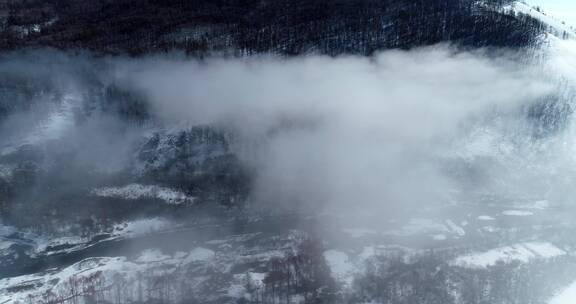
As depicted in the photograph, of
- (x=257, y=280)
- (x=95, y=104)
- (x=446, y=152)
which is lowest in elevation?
(x=257, y=280)

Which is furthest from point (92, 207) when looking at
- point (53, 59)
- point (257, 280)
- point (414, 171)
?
point (414, 171)

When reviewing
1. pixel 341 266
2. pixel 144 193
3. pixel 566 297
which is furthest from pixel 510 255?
pixel 144 193

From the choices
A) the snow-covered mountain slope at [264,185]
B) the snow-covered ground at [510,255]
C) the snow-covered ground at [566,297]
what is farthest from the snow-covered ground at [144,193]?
the snow-covered ground at [566,297]

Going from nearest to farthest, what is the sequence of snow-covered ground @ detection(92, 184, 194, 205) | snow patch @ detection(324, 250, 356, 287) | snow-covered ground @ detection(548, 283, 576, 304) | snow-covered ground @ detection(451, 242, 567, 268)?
snow-covered ground @ detection(548, 283, 576, 304) < snow patch @ detection(324, 250, 356, 287) < snow-covered ground @ detection(451, 242, 567, 268) < snow-covered ground @ detection(92, 184, 194, 205)

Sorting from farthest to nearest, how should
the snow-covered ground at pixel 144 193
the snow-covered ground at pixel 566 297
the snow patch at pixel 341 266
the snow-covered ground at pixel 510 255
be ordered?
1. the snow-covered ground at pixel 144 193
2. the snow-covered ground at pixel 510 255
3. the snow patch at pixel 341 266
4. the snow-covered ground at pixel 566 297

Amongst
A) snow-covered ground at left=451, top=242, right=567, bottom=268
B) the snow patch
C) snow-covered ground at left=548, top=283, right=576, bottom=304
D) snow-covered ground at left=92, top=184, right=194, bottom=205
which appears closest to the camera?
snow-covered ground at left=548, top=283, right=576, bottom=304

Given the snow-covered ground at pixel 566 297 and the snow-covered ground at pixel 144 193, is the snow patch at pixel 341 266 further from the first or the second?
the snow-covered ground at pixel 566 297

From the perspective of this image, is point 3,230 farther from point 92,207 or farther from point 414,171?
point 414,171

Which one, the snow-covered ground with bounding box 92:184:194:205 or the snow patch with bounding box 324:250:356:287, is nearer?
the snow patch with bounding box 324:250:356:287

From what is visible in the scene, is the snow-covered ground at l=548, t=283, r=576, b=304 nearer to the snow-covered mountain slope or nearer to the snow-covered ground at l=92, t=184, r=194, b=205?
the snow-covered mountain slope

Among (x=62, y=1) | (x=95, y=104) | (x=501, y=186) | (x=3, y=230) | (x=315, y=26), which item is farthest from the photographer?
(x=62, y=1)

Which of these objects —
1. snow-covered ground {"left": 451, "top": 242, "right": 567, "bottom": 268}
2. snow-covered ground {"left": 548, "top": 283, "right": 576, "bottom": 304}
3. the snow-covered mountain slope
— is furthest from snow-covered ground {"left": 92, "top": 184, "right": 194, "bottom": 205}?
snow-covered ground {"left": 548, "top": 283, "right": 576, "bottom": 304}
